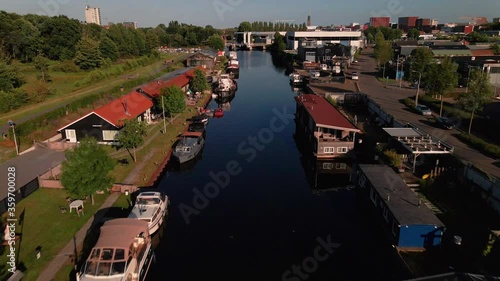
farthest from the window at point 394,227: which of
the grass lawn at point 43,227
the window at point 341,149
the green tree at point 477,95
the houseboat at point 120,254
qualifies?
the green tree at point 477,95

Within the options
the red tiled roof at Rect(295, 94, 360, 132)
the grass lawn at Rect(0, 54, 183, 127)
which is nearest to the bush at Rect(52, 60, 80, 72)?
the grass lawn at Rect(0, 54, 183, 127)

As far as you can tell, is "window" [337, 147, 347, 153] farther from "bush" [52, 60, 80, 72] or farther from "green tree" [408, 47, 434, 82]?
"bush" [52, 60, 80, 72]

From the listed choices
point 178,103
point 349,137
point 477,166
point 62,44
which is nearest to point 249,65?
point 62,44

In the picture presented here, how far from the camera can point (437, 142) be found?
3853 centimetres

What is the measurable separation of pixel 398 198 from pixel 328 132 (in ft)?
65.0

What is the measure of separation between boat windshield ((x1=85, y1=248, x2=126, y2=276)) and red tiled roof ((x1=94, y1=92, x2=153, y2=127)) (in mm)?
26032

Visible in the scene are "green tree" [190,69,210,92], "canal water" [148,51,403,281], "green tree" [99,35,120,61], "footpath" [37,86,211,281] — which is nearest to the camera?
"footpath" [37,86,211,281]

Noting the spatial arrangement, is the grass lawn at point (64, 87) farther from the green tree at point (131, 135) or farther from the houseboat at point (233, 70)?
the green tree at point (131, 135)

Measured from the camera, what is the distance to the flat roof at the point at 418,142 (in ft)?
119

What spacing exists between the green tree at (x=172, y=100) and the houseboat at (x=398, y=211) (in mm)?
31693

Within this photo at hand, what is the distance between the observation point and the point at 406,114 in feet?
182

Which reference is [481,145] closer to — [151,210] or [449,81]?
[449,81]

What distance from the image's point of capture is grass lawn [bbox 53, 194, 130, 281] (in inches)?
854

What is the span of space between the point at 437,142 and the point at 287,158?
1673 centimetres
